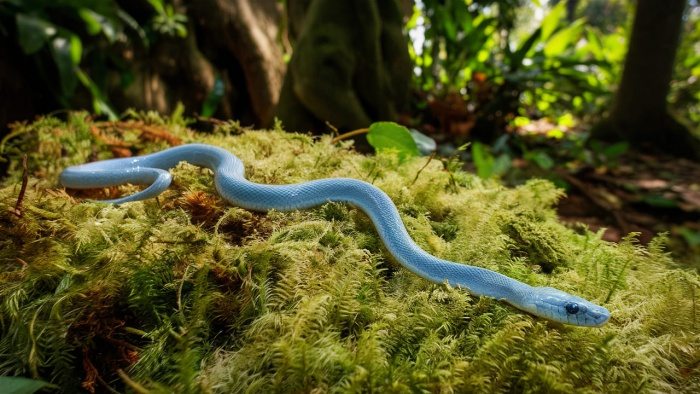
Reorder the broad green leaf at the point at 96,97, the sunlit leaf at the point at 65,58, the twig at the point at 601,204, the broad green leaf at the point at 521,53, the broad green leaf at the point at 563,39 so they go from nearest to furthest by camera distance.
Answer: the twig at the point at 601,204, the sunlit leaf at the point at 65,58, the broad green leaf at the point at 96,97, the broad green leaf at the point at 521,53, the broad green leaf at the point at 563,39

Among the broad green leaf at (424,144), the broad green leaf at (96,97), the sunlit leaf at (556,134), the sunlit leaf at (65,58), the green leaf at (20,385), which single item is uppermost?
the green leaf at (20,385)

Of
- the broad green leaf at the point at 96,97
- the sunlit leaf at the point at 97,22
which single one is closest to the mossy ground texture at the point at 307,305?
the broad green leaf at the point at 96,97

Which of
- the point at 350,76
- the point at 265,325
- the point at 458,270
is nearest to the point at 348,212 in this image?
the point at 458,270

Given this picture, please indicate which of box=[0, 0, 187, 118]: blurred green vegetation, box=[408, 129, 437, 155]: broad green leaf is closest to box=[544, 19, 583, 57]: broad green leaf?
box=[408, 129, 437, 155]: broad green leaf

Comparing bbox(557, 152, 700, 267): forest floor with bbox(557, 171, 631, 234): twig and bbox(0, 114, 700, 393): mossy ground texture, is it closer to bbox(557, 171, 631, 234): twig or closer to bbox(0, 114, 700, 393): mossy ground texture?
bbox(557, 171, 631, 234): twig

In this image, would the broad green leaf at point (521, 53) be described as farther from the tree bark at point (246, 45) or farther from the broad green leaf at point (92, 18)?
the broad green leaf at point (92, 18)

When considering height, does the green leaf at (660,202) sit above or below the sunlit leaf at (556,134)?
above

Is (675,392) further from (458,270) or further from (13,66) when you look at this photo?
(13,66)
